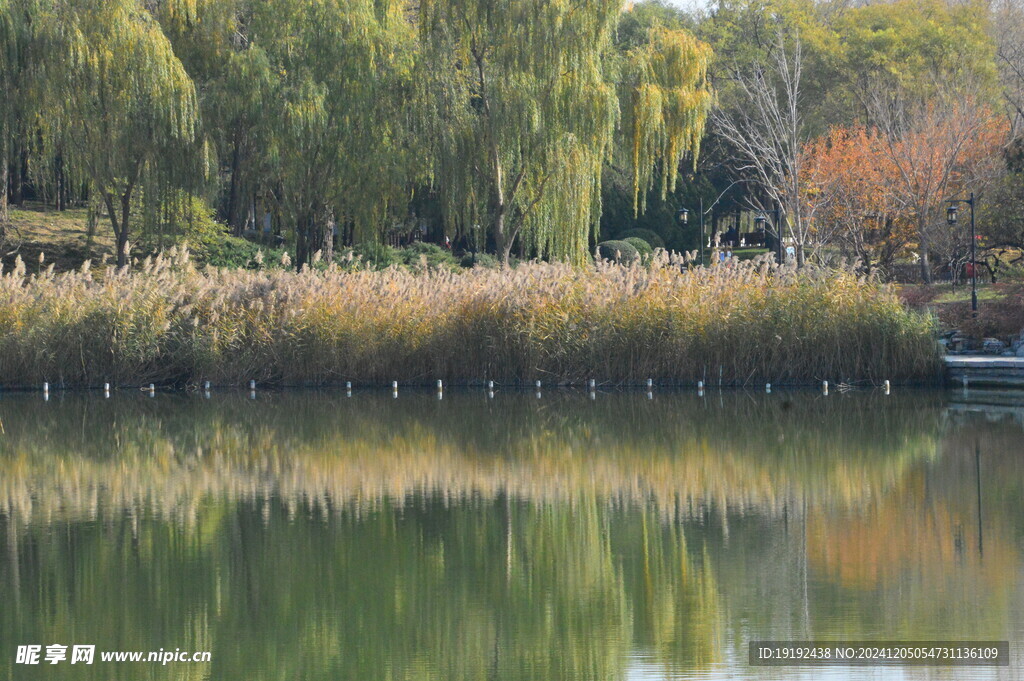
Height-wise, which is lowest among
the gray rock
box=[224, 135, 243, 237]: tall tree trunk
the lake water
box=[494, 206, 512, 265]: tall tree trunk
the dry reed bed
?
the gray rock

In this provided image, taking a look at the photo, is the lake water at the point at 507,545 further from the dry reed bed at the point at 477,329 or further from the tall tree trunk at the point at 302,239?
the tall tree trunk at the point at 302,239

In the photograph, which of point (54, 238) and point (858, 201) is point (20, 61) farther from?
point (858, 201)

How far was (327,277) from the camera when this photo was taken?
20.9m

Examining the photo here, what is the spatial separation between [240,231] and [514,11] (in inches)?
501

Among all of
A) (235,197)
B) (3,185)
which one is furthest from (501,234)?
(3,185)

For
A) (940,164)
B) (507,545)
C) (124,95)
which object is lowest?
(507,545)

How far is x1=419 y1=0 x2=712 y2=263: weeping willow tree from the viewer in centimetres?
2558

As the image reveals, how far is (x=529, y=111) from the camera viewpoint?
25.7 meters

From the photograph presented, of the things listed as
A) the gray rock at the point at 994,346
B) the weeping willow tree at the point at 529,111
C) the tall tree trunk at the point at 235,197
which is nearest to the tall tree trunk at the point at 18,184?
the tall tree trunk at the point at 235,197

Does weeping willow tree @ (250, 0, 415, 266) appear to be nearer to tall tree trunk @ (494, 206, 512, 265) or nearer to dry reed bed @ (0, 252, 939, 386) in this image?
tall tree trunk @ (494, 206, 512, 265)

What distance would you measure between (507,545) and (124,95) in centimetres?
1981

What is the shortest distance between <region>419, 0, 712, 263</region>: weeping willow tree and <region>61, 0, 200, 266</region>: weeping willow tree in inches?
199

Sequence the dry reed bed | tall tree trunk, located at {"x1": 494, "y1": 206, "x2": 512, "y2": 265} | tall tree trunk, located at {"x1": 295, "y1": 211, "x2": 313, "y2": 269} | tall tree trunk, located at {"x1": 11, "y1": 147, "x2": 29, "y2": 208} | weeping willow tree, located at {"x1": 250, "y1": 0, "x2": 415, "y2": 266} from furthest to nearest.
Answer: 1. tall tree trunk, located at {"x1": 11, "y1": 147, "x2": 29, "y2": 208}
2. tall tree trunk, located at {"x1": 295, "y1": 211, "x2": 313, "y2": 269}
3. weeping willow tree, located at {"x1": 250, "y1": 0, "x2": 415, "y2": 266}
4. tall tree trunk, located at {"x1": 494, "y1": 206, "x2": 512, "y2": 265}
5. the dry reed bed

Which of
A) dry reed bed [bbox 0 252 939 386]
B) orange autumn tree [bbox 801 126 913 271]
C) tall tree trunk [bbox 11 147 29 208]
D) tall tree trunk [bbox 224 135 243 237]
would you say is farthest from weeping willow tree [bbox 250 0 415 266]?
orange autumn tree [bbox 801 126 913 271]
